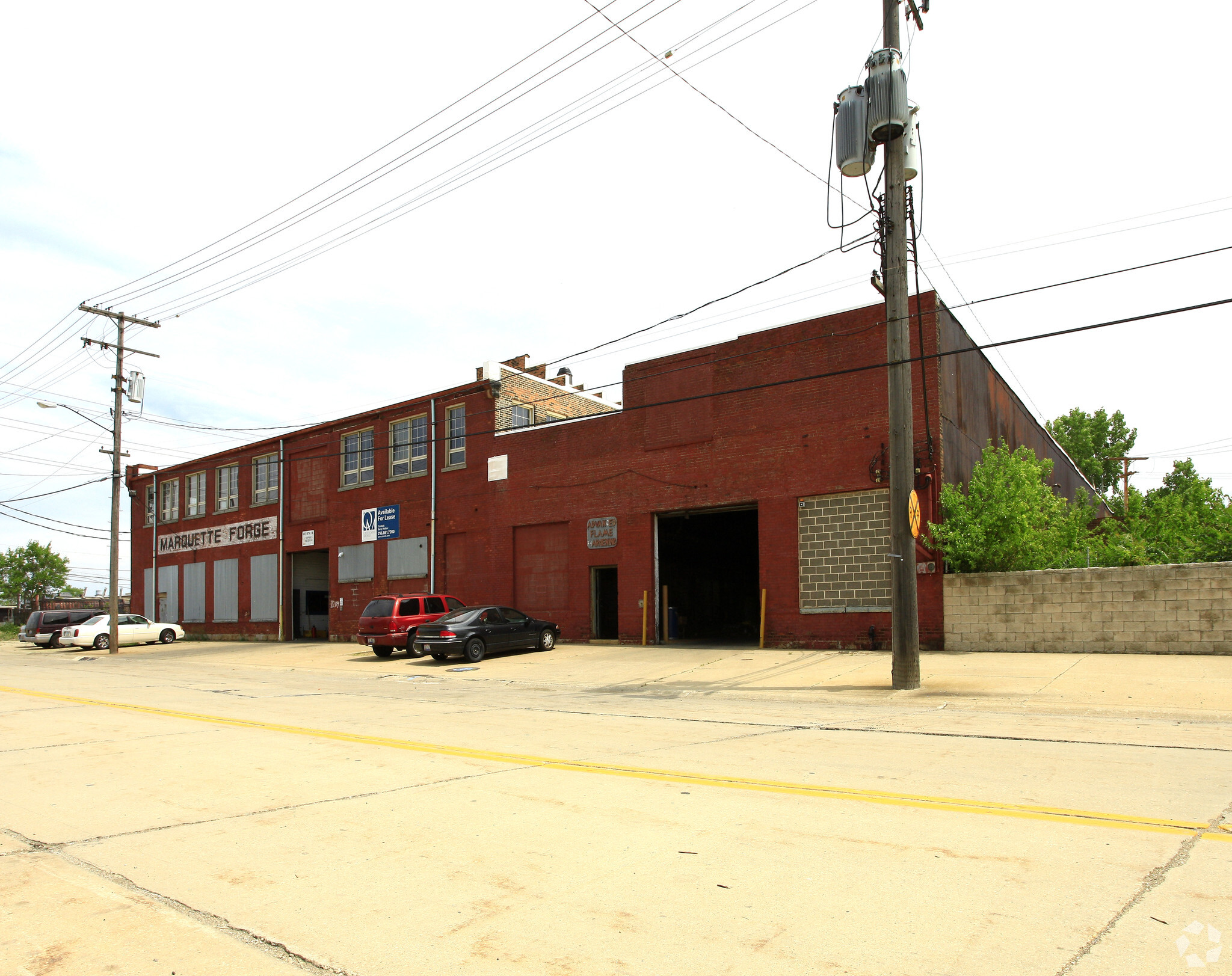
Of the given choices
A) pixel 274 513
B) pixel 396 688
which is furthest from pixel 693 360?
pixel 274 513

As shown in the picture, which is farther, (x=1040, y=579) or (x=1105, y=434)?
(x=1105, y=434)

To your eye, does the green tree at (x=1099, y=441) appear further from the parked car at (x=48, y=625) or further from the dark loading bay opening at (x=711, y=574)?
the parked car at (x=48, y=625)

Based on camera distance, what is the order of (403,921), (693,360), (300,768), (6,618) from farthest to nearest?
(6,618) → (693,360) → (300,768) → (403,921)

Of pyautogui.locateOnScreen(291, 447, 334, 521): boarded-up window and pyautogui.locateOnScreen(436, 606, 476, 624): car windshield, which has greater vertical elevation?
pyautogui.locateOnScreen(291, 447, 334, 521): boarded-up window

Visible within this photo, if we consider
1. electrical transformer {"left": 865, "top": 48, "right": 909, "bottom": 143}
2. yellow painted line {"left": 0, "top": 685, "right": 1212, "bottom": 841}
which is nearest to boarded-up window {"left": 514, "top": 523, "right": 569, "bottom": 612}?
electrical transformer {"left": 865, "top": 48, "right": 909, "bottom": 143}

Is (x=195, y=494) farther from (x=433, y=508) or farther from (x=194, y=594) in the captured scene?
(x=433, y=508)

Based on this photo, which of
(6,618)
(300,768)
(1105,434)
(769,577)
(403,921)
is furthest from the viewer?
(6,618)

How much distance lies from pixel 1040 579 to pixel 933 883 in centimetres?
1585

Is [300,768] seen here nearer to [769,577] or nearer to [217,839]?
[217,839]

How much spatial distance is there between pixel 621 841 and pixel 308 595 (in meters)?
37.4

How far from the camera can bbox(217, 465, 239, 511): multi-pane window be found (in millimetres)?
42688

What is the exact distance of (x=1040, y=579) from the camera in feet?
61.4

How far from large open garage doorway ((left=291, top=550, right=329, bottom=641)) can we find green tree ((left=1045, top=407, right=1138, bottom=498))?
56951 millimetres

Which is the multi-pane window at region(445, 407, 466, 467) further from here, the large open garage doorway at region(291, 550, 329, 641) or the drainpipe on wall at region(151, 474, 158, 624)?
the drainpipe on wall at region(151, 474, 158, 624)
